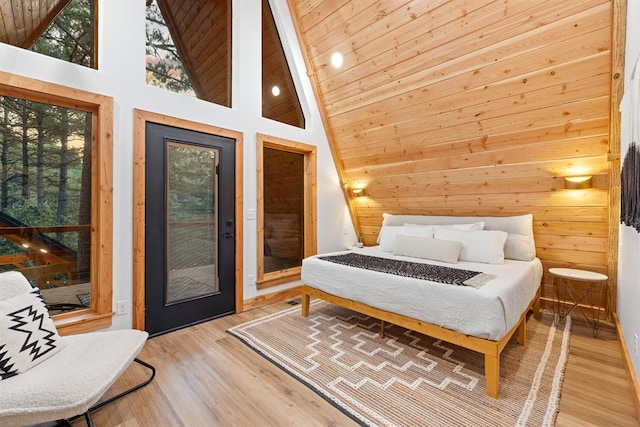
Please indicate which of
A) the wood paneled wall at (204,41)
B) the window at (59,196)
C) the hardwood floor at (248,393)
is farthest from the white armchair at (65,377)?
the wood paneled wall at (204,41)

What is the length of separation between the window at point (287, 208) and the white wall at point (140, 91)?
154 millimetres

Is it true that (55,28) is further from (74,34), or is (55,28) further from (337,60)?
(337,60)

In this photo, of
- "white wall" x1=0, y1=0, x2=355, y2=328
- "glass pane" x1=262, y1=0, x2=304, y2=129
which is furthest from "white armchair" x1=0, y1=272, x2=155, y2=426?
"glass pane" x1=262, y1=0, x2=304, y2=129

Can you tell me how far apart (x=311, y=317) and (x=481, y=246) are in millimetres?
1862

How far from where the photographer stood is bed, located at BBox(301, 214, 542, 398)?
6.00ft

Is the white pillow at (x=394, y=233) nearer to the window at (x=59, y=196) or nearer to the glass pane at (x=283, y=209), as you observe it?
the glass pane at (x=283, y=209)

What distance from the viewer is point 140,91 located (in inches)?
99.8

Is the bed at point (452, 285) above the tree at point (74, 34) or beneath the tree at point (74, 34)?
beneath

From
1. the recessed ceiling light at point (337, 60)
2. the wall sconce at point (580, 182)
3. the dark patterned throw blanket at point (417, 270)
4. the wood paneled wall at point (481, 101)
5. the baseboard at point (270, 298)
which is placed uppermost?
the recessed ceiling light at point (337, 60)

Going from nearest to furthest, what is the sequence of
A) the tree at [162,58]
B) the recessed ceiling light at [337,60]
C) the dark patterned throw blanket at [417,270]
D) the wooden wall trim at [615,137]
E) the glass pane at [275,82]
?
the wooden wall trim at [615,137], the dark patterned throw blanket at [417,270], the tree at [162,58], the recessed ceiling light at [337,60], the glass pane at [275,82]

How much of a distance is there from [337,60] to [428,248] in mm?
2411

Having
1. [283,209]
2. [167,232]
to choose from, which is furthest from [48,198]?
[283,209]

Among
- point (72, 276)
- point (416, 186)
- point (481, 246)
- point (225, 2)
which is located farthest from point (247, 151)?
point (481, 246)

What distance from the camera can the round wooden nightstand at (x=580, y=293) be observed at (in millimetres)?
2599
